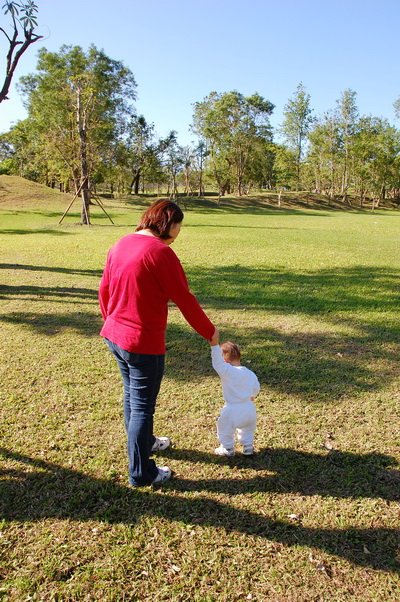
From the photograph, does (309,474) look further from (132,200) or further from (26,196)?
(132,200)

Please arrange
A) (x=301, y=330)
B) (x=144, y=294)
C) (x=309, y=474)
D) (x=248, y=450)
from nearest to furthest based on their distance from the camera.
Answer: (x=144, y=294), (x=309, y=474), (x=248, y=450), (x=301, y=330)

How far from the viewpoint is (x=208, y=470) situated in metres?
3.22

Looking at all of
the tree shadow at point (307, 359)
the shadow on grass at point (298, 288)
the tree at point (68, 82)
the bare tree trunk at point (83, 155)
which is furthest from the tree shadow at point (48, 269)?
the tree at point (68, 82)

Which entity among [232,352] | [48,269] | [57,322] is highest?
[232,352]

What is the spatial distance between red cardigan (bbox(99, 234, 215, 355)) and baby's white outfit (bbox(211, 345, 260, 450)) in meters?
0.49

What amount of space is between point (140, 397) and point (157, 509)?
747 millimetres

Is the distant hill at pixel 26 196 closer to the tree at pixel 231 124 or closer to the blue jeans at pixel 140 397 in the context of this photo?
the tree at pixel 231 124

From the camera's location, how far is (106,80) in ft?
130

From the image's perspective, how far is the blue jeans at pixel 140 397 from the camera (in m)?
2.72

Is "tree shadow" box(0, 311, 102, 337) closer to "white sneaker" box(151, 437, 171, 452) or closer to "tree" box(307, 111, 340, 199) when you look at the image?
"white sneaker" box(151, 437, 171, 452)

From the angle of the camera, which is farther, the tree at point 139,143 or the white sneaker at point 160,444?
the tree at point 139,143

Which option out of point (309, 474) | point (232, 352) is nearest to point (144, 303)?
point (232, 352)

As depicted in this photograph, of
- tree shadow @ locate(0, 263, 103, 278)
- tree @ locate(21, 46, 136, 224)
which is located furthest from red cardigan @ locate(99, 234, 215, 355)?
tree @ locate(21, 46, 136, 224)

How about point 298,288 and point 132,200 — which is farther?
point 132,200
